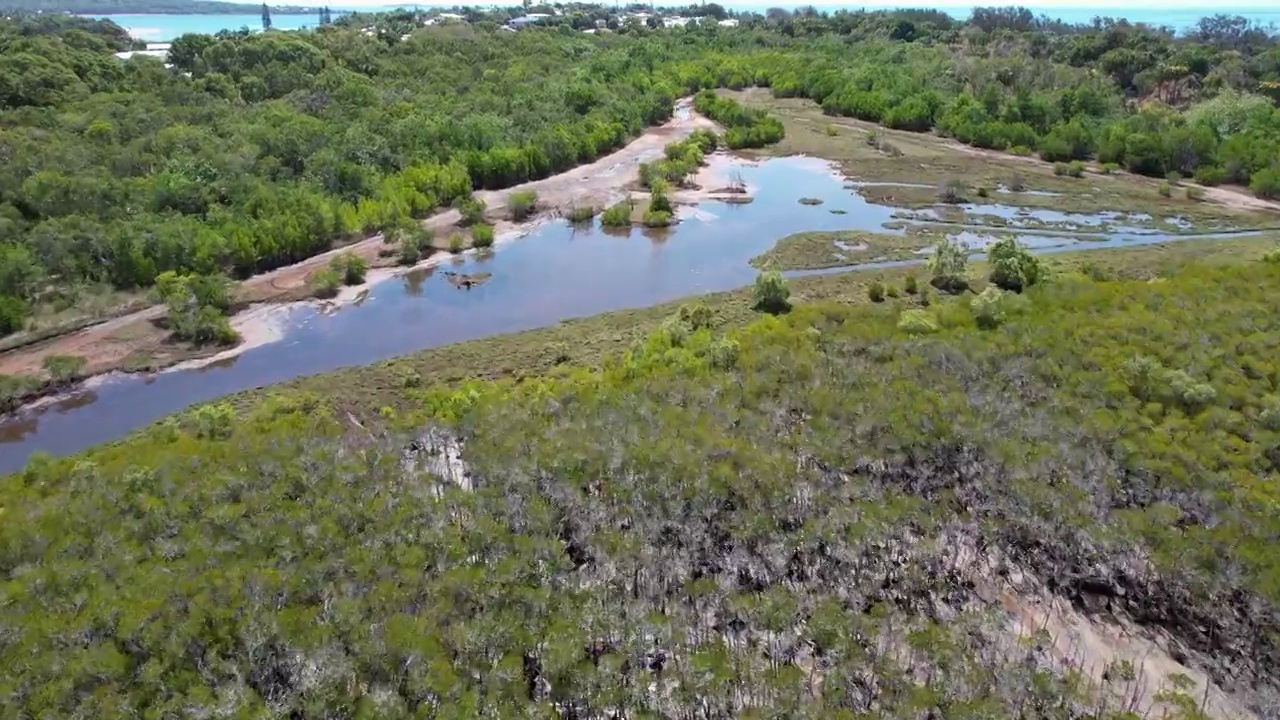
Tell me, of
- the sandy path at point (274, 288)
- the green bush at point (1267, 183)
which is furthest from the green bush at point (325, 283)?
the green bush at point (1267, 183)

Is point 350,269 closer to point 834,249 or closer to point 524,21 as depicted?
point 834,249

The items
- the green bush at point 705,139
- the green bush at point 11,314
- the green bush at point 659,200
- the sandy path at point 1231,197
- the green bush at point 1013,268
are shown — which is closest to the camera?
the green bush at point 11,314

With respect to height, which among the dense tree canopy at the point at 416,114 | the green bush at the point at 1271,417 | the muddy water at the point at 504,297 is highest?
the dense tree canopy at the point at 416,114

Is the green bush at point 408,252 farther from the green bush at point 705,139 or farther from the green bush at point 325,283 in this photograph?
the green bush at point 705,139

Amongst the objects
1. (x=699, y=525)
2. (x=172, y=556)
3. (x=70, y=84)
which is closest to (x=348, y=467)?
(x=172, y=556)

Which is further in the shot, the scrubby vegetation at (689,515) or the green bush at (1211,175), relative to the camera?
the green bush at (1211,175)

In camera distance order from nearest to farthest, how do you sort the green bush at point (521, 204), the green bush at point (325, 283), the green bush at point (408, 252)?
the green bush at point (325, 283) → the green bush at point (408, 252) → the green bush at point (521, 204)

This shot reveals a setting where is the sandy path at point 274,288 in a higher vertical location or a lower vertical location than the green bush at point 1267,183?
lower

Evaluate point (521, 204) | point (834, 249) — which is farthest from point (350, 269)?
point (834, 249)
